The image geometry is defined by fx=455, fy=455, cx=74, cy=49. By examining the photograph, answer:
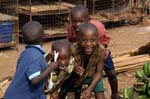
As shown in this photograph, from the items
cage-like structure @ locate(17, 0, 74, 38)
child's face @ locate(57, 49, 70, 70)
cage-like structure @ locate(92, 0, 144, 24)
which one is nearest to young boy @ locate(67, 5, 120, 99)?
child's face @ locate(57, 49, 70, 70)

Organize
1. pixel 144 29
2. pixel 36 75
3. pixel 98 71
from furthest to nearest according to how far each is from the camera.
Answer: pixel 144 29 → pixel 98 71 → pixel 36 75


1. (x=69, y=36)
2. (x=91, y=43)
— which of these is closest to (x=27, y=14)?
(x=69, y=36)

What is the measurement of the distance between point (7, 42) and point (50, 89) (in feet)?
16.6

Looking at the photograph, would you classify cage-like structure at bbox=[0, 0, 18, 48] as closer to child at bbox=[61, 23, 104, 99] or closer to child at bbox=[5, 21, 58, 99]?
child at bbox=[61, 23, 104, 99]

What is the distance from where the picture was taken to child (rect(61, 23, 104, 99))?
4.66 meters

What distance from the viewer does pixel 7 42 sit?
9750 mm

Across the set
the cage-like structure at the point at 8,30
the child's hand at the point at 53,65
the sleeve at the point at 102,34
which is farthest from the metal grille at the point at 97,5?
the child's hand at the point at 53,65

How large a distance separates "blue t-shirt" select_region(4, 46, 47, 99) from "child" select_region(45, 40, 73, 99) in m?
0.32

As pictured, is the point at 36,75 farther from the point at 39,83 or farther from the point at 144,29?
the point at 144,29

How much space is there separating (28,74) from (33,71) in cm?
5

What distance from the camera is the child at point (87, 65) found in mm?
4660

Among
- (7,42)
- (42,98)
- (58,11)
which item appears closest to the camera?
(42,98)

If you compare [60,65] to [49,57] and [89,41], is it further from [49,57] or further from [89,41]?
[89,41]

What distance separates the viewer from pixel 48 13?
10.4 m
